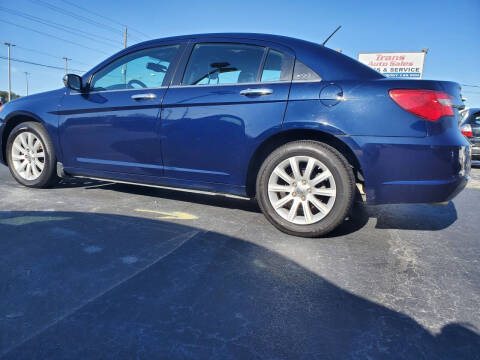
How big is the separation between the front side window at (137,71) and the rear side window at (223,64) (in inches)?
11.3

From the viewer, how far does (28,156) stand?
410 cm

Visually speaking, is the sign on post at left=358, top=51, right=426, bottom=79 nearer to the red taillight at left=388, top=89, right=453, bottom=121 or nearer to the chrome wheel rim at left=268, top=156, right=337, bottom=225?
the red taillight at left=388, top=89, right=453, bottom=121

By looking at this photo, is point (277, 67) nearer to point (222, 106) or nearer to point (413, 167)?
point (222, 106)

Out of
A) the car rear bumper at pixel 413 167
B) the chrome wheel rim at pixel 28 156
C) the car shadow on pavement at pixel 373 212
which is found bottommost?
the car shadow on pavement at pixel 373 212

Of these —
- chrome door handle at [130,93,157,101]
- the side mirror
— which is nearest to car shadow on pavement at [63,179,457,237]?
chrome door handle at [130,93,157,101]

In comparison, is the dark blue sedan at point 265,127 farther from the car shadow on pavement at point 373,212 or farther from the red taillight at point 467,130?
the red taillight at point 467,130

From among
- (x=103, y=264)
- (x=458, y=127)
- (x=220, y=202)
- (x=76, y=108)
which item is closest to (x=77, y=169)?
(x=76, y=108)

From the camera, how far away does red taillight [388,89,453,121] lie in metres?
2.40

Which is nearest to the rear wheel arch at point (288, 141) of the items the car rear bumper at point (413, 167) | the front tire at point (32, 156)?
the car rear bumper at point (413, 167)

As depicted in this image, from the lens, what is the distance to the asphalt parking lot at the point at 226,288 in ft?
4.50

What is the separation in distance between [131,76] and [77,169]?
1192 millimetres

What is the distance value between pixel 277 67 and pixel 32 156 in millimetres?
3084

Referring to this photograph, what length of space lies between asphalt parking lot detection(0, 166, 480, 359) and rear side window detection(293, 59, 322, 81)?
126cm

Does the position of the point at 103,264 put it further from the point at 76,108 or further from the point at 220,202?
the point at 76,108
